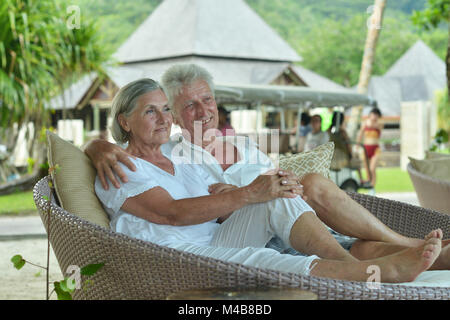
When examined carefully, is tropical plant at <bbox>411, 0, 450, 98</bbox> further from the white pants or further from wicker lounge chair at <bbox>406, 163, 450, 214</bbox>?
the white pants

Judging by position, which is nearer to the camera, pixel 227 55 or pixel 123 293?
pixel 123 293

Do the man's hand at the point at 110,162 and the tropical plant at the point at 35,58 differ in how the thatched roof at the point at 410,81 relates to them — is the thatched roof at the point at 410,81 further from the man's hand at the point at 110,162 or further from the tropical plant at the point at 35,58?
the man's hand at the point at 110,162

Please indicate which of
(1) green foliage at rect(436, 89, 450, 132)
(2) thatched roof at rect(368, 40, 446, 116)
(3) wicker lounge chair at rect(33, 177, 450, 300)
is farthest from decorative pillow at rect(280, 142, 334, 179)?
(2) thatched roof at rect(368, 40, 446, 116)

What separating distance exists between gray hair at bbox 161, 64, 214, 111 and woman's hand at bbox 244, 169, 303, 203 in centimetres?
91

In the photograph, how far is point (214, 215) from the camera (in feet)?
6.90

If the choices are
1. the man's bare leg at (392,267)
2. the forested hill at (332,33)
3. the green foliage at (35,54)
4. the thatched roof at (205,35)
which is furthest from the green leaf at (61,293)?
the forested hill at (332,33)

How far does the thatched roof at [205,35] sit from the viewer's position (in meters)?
26.5

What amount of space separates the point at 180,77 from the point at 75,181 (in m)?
0.87

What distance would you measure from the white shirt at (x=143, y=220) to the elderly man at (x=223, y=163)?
0.04 m
